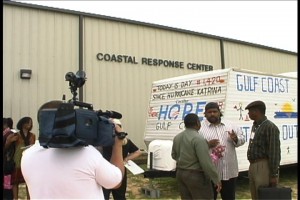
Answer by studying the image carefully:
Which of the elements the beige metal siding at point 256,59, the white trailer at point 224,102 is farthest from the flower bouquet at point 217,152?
the beige metal siding at point 256,59

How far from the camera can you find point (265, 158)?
182 inches

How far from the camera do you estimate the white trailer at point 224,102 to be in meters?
7.06

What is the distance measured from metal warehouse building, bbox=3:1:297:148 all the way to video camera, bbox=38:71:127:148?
9.64 metres

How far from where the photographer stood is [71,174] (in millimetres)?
2125

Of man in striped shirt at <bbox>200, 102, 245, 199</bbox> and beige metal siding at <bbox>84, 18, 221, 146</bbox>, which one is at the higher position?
beige metal siding at <bbox>84, 18, 221, 146</bbox>

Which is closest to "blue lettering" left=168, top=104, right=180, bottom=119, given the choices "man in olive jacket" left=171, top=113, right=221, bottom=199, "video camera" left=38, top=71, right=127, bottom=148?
"man in olive jacket" left=171, top=113, right=221, bottom=199

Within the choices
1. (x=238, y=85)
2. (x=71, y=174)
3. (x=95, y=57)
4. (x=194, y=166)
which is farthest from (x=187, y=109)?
(x=95, y=57)

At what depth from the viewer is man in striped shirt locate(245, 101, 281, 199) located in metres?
4.49

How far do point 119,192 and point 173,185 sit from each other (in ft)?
9.74

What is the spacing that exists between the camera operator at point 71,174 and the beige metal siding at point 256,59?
46.9 feet

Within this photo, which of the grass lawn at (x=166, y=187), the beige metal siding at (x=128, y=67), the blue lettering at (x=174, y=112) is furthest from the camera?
the beige metal siding at (x=128, y=67)

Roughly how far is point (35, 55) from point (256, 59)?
10.2m

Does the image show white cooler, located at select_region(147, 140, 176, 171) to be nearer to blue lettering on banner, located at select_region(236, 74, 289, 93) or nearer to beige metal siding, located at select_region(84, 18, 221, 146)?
blue lettering on banner, located at select_region(236, 74, 289, 93)

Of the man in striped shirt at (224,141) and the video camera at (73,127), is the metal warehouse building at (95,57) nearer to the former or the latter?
the man in striped shirt at (224,141)
